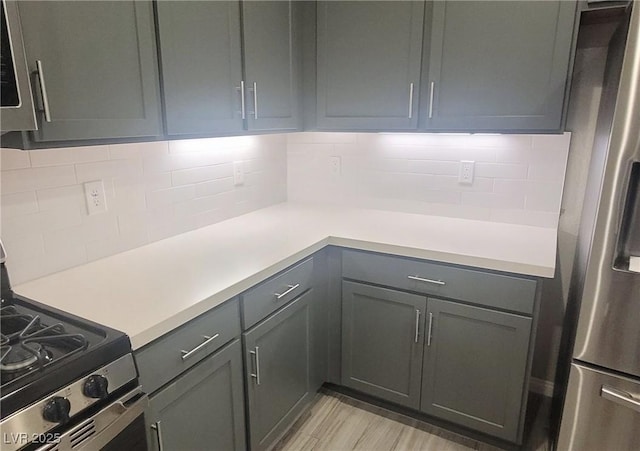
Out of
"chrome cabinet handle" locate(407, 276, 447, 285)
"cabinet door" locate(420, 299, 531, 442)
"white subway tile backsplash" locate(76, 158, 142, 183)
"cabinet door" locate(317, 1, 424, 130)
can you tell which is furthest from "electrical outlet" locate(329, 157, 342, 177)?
"white subway tile backsplash" locate(76, 158, 142, 183)

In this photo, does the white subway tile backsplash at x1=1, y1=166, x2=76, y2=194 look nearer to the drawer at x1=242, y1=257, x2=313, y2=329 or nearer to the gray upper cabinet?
the gray upper cabinet

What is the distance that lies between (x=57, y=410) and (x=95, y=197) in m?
0.90

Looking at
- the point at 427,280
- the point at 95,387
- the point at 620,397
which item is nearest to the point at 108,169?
the point at 95,387

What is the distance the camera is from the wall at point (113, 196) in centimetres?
138

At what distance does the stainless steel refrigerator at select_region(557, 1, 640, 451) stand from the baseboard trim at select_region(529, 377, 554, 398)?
2.35 ft

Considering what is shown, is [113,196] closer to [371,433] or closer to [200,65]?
[200,65]

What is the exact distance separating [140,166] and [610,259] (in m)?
1.78

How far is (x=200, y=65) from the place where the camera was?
5.24 feet

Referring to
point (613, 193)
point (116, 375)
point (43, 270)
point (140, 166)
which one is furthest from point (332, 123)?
point (116, 375)

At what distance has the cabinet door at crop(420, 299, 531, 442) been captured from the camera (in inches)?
68.0

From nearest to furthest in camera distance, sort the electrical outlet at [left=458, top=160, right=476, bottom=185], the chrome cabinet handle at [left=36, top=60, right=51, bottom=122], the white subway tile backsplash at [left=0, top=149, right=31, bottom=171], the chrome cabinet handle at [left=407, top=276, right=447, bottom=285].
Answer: the chrome cabinet handle at [left=36, top=60, right=51, bottom=122] < the white subway tile backsplash at [left=0, top=149, right=31, bottom=171] < the chrome cabinet handle at [left=407, top=276, right=447, bottom=285] < the electrical outlet at [left=458, top=160, right=476, bottom=185]

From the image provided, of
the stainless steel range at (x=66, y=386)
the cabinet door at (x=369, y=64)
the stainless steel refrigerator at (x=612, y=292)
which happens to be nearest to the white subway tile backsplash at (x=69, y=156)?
the stainless steel range at (x=66, y=386)

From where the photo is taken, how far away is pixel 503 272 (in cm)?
167

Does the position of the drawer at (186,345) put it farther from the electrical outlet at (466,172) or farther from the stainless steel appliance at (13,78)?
the electrical outlet at (466,172)
